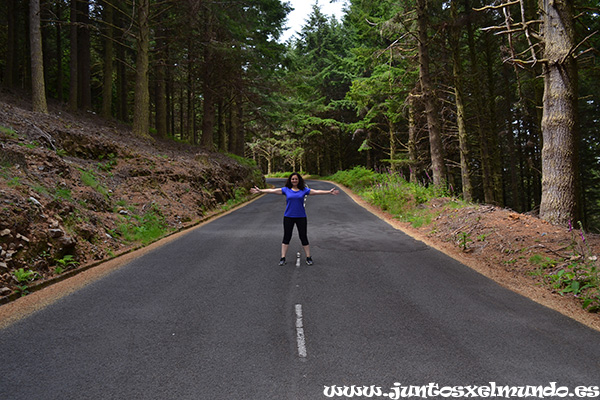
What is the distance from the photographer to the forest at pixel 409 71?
Result: 7754 mm

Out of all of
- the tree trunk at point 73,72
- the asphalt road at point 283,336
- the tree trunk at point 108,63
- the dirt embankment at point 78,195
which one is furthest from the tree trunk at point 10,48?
the asphalt road at point 283,336

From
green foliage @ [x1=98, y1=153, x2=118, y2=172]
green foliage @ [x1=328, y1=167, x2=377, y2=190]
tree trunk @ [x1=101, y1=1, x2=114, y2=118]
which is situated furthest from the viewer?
green foliage @ [x1=328, y1=167, x2=377, y2=190]

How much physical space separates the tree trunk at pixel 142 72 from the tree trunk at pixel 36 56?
14.1 feet

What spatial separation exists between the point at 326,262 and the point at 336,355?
3948mm

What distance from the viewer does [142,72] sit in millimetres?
17312

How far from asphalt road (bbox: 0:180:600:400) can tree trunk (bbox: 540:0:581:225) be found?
2872 millimetres

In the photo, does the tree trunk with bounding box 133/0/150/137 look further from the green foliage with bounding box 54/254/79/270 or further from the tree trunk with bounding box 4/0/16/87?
the green foliage with bounding box 54/254/79/270

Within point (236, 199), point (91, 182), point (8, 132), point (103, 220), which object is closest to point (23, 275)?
point (103, 220)

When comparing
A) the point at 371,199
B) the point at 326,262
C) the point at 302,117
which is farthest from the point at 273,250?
the point at 302,117

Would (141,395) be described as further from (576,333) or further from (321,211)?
(321,211)

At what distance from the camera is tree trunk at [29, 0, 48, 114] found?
1337cm

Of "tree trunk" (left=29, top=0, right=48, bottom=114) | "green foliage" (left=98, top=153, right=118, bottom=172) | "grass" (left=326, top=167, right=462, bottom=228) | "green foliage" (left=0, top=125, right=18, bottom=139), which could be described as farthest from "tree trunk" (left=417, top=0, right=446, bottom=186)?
"tree trunk" (left=29, top=0, right=48, bottom=114)

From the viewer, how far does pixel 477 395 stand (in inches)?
119

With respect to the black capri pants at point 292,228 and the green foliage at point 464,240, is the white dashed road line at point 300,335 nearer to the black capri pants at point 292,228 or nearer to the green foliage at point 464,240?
the black capri pants at point 292,228
